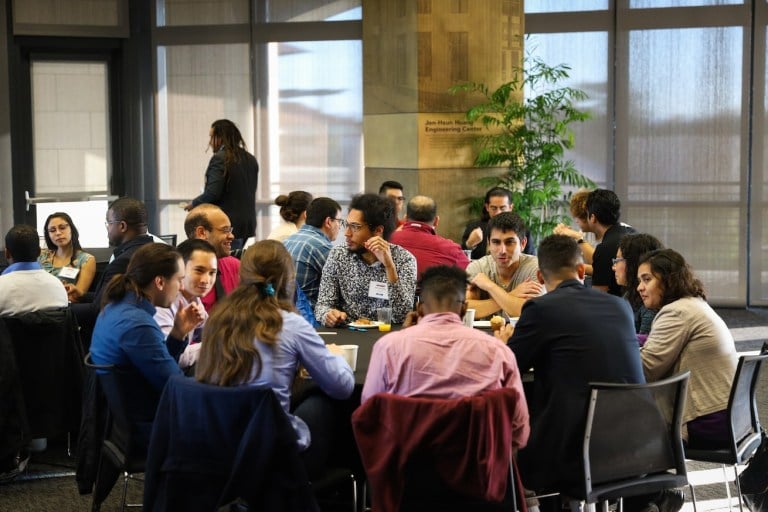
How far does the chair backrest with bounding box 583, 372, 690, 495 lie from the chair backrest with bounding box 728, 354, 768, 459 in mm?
342

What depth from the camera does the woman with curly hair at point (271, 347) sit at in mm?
3246

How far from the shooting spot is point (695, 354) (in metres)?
4.01

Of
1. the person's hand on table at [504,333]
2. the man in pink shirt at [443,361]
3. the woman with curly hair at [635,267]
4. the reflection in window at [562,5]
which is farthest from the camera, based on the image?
the reflection in window at [562,5]

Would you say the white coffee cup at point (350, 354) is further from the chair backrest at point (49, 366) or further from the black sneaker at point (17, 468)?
the black sneaker at point (17, 468)

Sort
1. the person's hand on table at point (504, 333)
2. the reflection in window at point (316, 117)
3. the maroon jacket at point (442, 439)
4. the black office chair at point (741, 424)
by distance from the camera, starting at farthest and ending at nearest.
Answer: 1. the reflection in window at point (316, 117)
2. the person's hand on table at point (504, 333)
3. the black office chair at point (741, 424)
4. the maroon jacket at point (442, 439)

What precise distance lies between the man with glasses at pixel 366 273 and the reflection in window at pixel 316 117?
5.66 metres

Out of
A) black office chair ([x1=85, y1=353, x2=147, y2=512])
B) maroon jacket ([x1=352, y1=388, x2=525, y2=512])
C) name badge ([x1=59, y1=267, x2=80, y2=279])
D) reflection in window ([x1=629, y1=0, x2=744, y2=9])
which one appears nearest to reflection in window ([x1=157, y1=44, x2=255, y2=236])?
reflection in window ([x1=629, y1=0, x2=744, y2=9])

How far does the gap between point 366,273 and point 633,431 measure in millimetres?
1891

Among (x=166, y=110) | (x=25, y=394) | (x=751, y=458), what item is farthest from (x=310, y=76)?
(x=751, y=458)

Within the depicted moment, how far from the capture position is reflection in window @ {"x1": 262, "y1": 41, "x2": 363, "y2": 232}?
1070 centimetres

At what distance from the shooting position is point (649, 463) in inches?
140

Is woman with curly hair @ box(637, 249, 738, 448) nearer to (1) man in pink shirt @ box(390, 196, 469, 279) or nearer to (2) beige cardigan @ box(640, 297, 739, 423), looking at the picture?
(2) beige cardigan @ box(640, 297, 739, 423)

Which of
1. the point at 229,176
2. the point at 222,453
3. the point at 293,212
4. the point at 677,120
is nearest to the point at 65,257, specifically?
the point at 293,212

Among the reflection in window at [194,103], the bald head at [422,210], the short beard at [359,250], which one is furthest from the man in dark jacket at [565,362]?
the reflection in window at [194,103]
